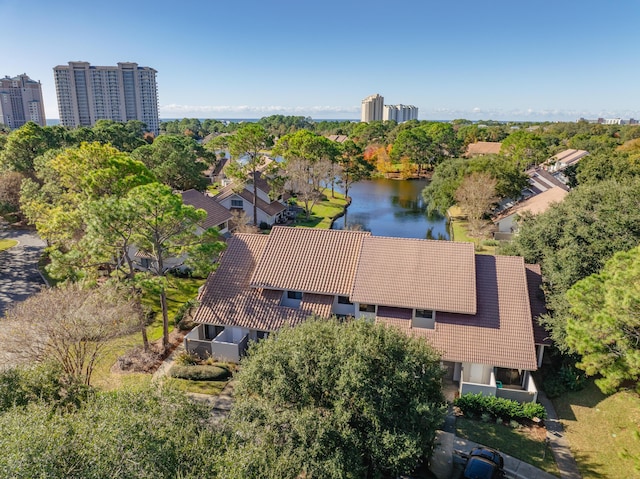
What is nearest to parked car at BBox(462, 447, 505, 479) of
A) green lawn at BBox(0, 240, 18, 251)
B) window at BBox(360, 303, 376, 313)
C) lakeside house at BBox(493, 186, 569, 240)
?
window at BBox(360, 303, 376, 313)

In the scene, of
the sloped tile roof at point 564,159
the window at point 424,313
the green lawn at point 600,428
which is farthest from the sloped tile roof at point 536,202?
the sloped tile roof at point 564,159

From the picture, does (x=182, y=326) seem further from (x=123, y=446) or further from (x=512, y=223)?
(x=512, y=223)

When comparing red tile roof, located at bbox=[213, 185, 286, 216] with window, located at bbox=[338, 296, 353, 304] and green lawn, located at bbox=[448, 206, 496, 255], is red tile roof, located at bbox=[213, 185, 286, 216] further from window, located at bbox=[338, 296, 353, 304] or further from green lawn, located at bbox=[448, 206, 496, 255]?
window, located at bbox=[338, 296, 353, 304]

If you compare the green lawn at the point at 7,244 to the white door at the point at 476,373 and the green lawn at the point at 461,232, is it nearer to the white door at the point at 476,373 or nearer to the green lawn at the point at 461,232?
the white door at the point at 476,373

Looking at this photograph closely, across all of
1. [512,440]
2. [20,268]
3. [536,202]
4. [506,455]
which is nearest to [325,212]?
[536,202]

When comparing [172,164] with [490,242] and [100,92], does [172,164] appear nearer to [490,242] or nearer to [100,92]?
[490,242]

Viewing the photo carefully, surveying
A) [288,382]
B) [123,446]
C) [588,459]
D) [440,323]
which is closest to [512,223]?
[440,323]

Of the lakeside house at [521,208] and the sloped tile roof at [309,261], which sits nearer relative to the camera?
the sloped tile roof at [309,261]
